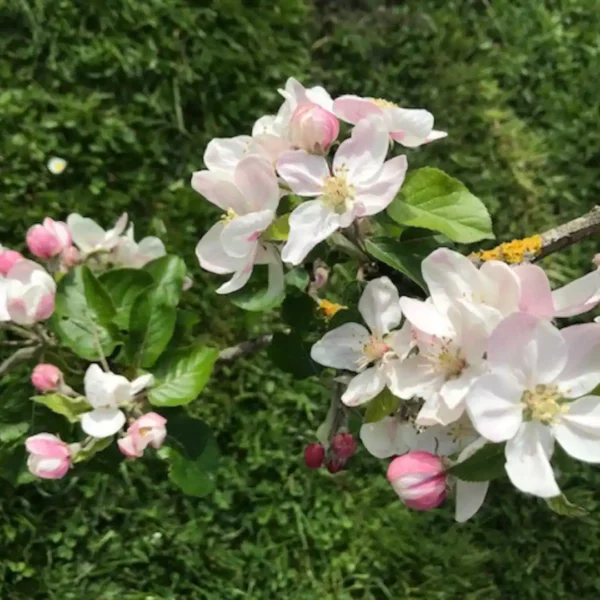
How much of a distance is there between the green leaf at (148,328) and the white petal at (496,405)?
0.40 meters

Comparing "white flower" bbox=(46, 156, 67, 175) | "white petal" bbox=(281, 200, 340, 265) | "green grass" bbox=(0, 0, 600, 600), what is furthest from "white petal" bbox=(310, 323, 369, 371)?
"white flower" bbox=(46, 156, 67, 175)

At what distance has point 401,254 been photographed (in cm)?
65

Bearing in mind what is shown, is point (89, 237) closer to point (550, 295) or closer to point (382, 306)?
point (382, 306)

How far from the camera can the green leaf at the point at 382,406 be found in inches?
25.7

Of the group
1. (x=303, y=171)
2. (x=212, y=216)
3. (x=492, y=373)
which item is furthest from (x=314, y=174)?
(x=212, y=216)

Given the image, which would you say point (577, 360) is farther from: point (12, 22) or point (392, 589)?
point (12, 22)

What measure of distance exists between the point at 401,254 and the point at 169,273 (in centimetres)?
31

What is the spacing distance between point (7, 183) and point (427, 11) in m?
0.90

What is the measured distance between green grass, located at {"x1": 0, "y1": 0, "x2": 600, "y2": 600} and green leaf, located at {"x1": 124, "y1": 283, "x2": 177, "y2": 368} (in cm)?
54

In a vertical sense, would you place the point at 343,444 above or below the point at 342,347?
below

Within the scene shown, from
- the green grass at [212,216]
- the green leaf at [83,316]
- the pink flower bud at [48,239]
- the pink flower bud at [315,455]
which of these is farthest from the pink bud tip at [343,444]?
the green grass at [212,216]

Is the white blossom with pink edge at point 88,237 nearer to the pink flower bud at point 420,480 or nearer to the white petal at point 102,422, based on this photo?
the white petal at point 102,422

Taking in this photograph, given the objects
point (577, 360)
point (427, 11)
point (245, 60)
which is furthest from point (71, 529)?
point (427, 11)

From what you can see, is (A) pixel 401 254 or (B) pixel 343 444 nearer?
(A) pixel 401 254
